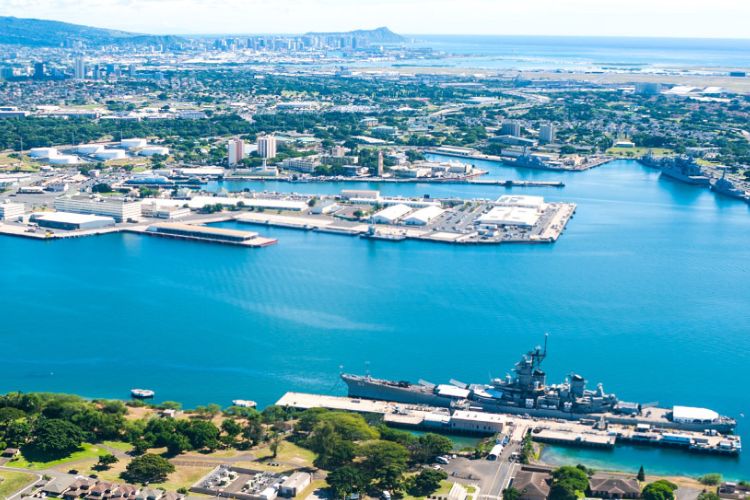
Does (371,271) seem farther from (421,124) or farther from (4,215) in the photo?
(421,124)

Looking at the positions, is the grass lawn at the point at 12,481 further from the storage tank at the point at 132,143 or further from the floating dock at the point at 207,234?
the storage tank at the point at 132,143

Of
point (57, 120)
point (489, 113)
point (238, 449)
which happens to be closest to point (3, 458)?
point (238, 449)

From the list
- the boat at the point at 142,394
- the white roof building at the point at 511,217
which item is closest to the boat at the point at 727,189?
the white roof building at the point at 511,217

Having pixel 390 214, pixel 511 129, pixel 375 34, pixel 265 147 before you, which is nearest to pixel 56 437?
pixel 390 214

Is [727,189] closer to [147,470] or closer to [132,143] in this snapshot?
[132,143]

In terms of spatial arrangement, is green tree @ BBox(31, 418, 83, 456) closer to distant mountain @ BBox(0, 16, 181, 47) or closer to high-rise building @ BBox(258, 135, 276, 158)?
high-rise building @ BBox(258, 135, 276, 158)

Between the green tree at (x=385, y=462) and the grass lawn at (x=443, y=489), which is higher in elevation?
the green tree at (x=385, y=462)
